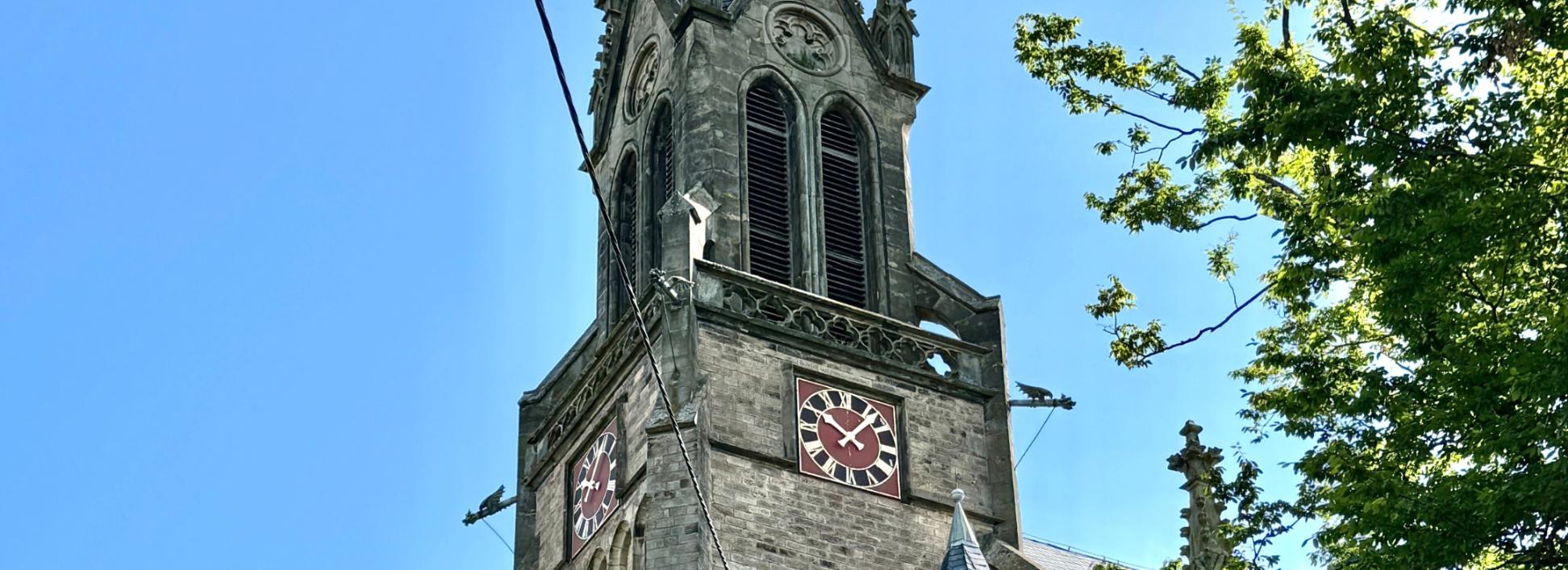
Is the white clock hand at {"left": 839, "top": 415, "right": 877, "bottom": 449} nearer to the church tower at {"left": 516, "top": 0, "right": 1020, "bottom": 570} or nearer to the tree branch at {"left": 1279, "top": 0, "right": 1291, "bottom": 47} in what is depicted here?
the church tower at {"left": 516, "top": 0, "right": 1020, "bottom": 570}

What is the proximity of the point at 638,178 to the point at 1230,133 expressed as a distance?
17172 millimetres

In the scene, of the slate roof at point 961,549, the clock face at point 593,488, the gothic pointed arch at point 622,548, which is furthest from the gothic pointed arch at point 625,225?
the slate roof at point 961,549

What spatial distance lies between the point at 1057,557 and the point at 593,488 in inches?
403

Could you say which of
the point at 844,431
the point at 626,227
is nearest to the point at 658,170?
the point at 626,227

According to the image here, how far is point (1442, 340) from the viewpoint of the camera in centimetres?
2081

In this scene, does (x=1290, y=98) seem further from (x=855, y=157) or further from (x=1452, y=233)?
(x=855, y=157)

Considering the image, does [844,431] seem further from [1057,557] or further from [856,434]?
[1057,557]

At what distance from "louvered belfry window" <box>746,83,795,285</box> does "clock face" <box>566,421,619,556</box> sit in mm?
3125

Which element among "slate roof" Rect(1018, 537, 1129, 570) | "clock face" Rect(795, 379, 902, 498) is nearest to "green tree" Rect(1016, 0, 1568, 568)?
"clock face" Rect(795, 379, 902, 498)

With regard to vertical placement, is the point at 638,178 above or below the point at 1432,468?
above

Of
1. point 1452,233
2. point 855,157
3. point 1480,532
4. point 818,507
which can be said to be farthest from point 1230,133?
point 855,157

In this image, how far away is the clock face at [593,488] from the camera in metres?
33.3

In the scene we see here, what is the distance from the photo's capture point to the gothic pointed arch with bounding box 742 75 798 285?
1396 inches

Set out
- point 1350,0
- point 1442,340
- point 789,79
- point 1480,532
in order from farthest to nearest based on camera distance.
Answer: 1. point 789,79
2. point 1350,0
3. point 1442,340
4. point 1480,532
